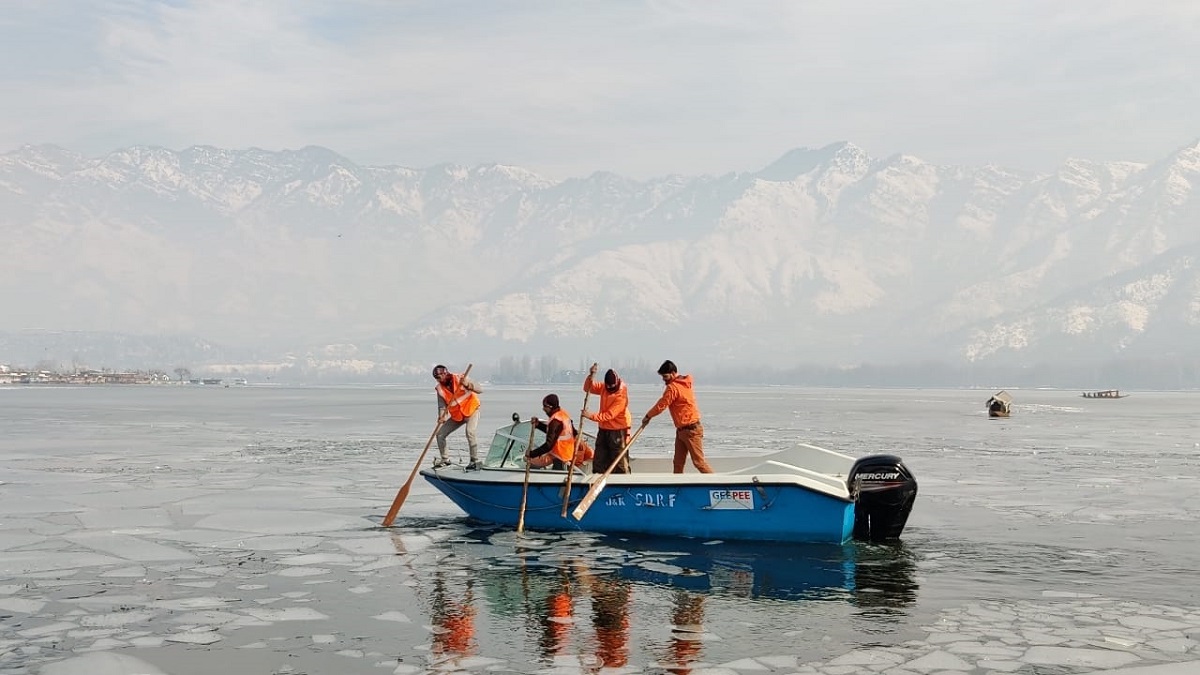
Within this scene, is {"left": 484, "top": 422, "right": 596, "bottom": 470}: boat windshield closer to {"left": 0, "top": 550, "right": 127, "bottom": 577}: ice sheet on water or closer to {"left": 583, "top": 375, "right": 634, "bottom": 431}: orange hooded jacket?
{"left": 583, "top": 375, "right": 634, "bottom": 431}: orange hooded jacket

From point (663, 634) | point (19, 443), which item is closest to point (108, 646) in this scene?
point (663, 634)

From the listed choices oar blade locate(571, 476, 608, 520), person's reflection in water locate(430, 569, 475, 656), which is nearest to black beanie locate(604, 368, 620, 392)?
oar blade locate(571, 476, 608, 520)

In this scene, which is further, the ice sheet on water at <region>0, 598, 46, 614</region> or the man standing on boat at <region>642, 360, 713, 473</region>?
the man standing on boat at <region>642, 360, 713, 473</region>

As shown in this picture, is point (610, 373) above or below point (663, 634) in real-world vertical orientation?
above

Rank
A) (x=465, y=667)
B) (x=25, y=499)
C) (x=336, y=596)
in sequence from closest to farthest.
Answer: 1. (x=465, y=667)
2. (x=336, y=596)
3. (x=25, y=499)

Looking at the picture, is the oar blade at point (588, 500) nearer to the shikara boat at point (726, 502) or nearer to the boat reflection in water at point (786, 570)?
the shikara boat at point (726, 502)

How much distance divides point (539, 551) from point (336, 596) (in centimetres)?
397

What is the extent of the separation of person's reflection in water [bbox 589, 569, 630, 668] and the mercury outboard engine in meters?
4.44

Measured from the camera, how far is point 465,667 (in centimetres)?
1016

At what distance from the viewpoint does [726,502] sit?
16578 mm

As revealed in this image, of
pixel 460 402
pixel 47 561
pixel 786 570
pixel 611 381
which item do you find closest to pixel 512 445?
pixel 460 402

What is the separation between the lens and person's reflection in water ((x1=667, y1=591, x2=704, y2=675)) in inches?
409

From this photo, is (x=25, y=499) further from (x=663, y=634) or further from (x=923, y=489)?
(x=923, y=489)

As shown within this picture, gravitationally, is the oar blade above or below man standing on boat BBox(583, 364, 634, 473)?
below
